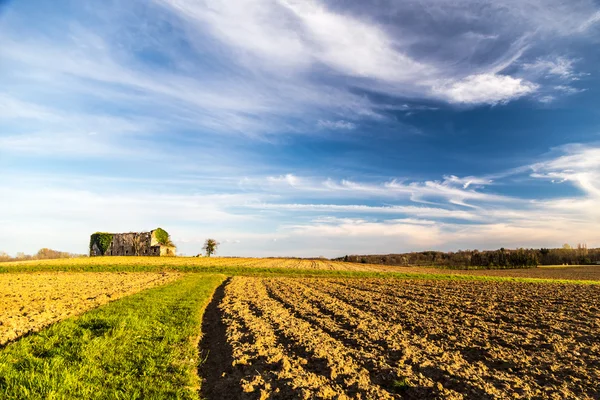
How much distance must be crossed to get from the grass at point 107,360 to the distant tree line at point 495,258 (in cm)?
9662

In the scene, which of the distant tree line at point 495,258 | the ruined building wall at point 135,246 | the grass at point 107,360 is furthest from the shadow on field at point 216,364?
the distant tree line at point 495,258

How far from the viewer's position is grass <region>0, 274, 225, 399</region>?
669 cm

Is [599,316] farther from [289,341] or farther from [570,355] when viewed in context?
[289,341]

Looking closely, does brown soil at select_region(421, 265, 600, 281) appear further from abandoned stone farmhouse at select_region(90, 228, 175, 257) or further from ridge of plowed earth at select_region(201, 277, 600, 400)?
abandoned stone farmhouse at select_region(90, 228, 175, 257)

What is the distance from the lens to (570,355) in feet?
31.4

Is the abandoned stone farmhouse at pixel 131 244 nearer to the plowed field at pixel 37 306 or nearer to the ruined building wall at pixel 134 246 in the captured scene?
the ruined building wall at pixel 134 246

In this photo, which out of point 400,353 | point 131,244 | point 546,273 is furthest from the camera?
point 131,244

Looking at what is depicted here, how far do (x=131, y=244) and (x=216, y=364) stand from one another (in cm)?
9040

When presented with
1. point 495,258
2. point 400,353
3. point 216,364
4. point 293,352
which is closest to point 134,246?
point 216,364

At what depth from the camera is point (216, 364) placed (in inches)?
352

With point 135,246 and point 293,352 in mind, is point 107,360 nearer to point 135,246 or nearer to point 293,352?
point 293,352

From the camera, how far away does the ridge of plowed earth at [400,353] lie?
713cm

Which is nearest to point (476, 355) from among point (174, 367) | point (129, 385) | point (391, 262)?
point (174, 367)

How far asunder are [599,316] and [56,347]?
69.0ft
